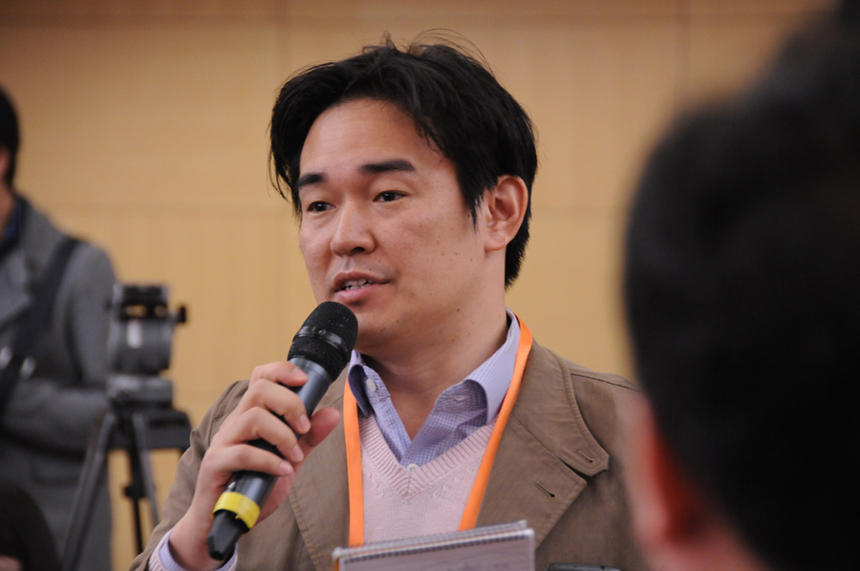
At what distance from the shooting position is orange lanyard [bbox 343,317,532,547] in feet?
3.89

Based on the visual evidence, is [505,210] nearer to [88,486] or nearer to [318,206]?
[318,206]

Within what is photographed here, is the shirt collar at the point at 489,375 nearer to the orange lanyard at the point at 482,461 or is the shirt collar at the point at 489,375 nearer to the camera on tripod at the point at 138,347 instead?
the orange lanyard at the point at 482,461

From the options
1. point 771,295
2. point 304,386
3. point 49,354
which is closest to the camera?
point 771,295

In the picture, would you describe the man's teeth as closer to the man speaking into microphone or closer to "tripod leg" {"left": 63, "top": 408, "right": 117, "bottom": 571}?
the man speaking into microphone

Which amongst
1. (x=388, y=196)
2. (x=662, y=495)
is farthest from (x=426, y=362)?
(x=662, y=495)

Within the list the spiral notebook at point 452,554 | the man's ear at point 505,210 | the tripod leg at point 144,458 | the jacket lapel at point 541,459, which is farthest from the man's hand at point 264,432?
the tripod leg at point 144,458

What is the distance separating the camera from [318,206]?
135 centimetres

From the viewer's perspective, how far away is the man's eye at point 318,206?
1338 mm

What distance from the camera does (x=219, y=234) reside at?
12.8 feet

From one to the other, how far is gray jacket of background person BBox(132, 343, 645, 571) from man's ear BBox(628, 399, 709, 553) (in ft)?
2.68

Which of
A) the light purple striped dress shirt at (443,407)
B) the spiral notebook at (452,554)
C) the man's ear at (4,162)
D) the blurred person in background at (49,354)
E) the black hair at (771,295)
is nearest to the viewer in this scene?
the black hair at (771,295)

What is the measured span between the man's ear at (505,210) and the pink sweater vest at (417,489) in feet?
1.18

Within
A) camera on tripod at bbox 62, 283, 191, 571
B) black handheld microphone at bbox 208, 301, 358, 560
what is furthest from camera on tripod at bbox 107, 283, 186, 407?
black handheld microphone at bbox 208, 301, 358, 560

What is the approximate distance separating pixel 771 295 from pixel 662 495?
4.7 inches
